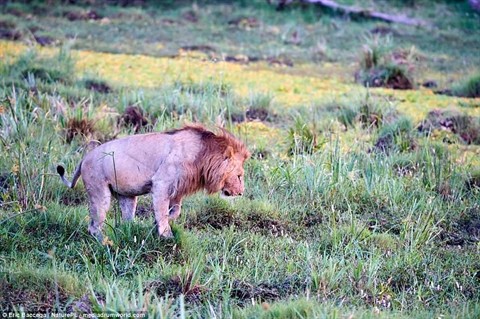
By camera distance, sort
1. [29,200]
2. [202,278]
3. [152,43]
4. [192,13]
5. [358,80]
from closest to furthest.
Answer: [202,278] → [29,200] → [358,80] → [152,43] → [192,13]

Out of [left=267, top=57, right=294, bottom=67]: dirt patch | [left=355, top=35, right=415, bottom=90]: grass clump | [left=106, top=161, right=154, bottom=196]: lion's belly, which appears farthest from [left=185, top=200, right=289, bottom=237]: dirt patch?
[left=267, top=57, right=294, bottom=67]: dirt patch

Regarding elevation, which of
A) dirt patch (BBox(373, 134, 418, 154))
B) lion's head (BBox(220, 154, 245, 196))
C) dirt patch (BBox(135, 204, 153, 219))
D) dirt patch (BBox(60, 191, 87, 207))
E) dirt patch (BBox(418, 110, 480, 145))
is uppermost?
lion's head (BBox(220, 154, 245, 196))

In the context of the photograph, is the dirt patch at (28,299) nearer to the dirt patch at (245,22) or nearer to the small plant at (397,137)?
the small plant at (397,137)

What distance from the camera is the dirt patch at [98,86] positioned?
1074cm

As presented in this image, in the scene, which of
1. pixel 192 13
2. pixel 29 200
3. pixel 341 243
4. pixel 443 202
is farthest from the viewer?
pixel 192 13

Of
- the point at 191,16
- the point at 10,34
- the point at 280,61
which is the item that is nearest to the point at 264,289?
the point at 280,61

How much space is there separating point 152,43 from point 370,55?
4.43 metres

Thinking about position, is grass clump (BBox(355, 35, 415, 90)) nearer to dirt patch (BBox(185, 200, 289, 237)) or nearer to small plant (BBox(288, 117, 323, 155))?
small plant (BBox(288, 117, 323, 155))

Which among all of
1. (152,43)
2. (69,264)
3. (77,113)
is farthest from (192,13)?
(69,264)

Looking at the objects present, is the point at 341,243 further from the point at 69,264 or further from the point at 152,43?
the point at 152,43

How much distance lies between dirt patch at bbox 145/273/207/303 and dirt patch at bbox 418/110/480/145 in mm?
5013

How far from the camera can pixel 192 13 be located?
60.0 ft

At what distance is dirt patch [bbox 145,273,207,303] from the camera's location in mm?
5005

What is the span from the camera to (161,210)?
5.58 meters
